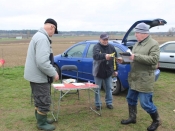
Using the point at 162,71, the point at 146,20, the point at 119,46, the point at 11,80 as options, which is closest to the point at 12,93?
the point at 11,80

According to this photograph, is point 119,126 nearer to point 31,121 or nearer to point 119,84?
point 31,121

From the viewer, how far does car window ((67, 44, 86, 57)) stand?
730 cm

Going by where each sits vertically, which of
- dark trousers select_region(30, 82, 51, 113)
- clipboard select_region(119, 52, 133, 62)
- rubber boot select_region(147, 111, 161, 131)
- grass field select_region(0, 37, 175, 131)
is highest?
clipboard select_region(119, 52, 133, 62)

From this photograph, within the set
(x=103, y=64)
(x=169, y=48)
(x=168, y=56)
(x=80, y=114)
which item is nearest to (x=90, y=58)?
(x=103, y=64)

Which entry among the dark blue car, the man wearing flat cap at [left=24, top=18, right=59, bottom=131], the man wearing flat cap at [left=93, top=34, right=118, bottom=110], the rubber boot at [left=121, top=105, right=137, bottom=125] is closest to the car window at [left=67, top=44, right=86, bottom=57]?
the dark blue car

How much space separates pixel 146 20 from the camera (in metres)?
6.10

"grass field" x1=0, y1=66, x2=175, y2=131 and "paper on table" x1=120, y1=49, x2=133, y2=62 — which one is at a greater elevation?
"paper on table" x1=120, y1=49, x2=133, y2=62

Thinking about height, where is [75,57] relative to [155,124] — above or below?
above

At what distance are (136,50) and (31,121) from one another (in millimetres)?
2402

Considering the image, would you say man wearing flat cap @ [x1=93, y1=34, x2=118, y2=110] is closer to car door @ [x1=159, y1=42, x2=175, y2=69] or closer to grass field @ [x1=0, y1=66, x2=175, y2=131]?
grass field @ [x1=0, y1=66, x2=175, y2=131]

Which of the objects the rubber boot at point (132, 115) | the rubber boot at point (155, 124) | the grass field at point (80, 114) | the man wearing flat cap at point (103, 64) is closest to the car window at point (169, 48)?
the grass field at point (80, 114)

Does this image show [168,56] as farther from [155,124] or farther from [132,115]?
[155,124]

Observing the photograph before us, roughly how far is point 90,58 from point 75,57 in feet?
2.30

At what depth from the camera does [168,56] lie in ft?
32.3
